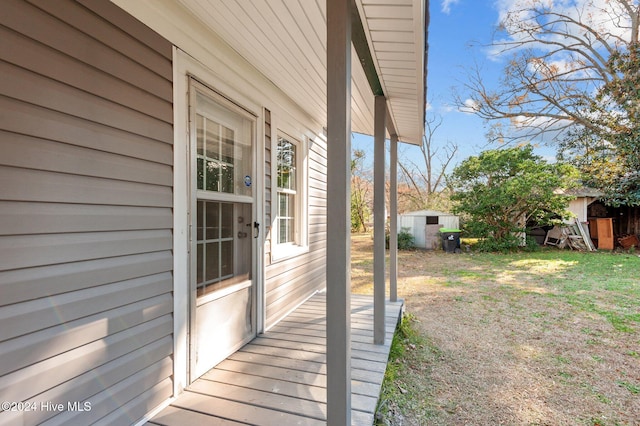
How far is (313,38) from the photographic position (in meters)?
2.23

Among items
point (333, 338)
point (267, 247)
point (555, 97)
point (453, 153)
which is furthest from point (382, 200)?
point (453, 153)

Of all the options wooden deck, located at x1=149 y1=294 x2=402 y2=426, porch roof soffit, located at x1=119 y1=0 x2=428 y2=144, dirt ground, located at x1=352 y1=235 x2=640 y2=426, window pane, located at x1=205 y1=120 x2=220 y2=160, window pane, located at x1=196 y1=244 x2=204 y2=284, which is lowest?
dirt ground, located at x1=352 y1=235 x2=640 y2=426

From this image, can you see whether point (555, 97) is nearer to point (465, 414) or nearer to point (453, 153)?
point (453, 153)

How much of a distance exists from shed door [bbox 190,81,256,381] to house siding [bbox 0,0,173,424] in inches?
10.5

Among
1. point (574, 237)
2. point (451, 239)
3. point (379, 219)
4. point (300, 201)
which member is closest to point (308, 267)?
point (300, 201)

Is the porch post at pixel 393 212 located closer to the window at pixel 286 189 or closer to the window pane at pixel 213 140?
the window at pixel 286 189

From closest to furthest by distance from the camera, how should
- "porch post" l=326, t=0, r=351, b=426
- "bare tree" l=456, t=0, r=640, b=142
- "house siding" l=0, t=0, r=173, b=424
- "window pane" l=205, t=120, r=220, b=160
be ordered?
"house siding" l=0, t=0, r=173, b=424
"porch post" l=326, t=0, r=351, b=426
"window pane" l=205, t=120, r=220, b=160
"bare tree" l=456, t=0, r=640, b=142

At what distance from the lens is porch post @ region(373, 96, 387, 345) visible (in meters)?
2.74

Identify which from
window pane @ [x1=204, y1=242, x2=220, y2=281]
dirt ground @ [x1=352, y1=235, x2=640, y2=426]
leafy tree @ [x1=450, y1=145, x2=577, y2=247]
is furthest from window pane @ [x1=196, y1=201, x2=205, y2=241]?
leafy tree @ [x1=450, y1=145, x2=577, y2=247]

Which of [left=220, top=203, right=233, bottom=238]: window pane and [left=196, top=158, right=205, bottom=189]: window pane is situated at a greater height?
[left=196, top=158, right=205, bottom=189]: window pane

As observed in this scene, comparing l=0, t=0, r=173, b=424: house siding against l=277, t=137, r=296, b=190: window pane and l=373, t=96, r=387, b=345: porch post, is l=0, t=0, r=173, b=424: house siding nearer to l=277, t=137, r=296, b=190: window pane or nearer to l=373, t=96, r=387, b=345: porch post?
l=373, t=96, r=387, b=345: porch post

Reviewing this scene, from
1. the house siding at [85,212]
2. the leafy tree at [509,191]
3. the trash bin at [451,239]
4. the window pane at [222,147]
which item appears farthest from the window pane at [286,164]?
the leafy tree at [509,191]

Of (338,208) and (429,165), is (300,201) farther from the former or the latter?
(429,165)

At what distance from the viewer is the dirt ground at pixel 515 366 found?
85.2 inches
